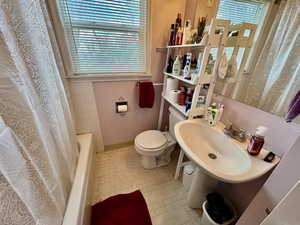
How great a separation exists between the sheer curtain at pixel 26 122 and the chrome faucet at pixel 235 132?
116cm

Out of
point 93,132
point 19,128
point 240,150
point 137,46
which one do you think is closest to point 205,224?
point 240,150

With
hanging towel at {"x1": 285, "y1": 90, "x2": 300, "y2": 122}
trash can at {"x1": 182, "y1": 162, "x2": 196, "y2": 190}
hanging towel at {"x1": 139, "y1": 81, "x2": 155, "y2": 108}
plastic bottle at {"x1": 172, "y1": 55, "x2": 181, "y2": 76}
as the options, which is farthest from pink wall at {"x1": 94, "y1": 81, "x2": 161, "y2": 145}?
hanging towel at {"x1": 285, "y1": 90, "x2": 300, "y2": 122}

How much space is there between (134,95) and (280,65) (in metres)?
1.33

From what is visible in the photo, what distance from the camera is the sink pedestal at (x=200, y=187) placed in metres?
1.02

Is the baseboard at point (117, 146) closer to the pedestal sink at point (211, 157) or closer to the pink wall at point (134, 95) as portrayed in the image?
the pink wall at point (134, 95)

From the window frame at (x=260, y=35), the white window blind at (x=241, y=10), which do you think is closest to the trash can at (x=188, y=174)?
the window frame at (x=260, y=35)

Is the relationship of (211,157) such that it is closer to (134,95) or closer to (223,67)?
(223,67)

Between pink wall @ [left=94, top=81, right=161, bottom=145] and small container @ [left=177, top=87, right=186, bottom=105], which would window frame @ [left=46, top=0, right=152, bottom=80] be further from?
small container @ [left=177, top=87, right=186, bottom=105]

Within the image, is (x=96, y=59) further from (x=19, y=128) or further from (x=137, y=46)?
(x=19, y=128)

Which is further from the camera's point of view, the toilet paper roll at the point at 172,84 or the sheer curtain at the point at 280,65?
the toilet paper roll at the point at 172,84

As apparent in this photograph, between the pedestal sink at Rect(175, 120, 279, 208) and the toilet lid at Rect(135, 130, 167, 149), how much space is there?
0.49 m

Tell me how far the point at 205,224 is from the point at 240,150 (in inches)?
28.3

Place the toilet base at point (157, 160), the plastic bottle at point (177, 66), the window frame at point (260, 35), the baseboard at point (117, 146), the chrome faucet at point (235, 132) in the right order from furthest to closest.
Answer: the baseboard at point (117, 146) < the toilet base at point (157, 160) < the plastic bottle at point (177, 66) < the chrome faucet at point (235, 132) < the window frame at point (260, 35)

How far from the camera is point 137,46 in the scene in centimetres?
142
